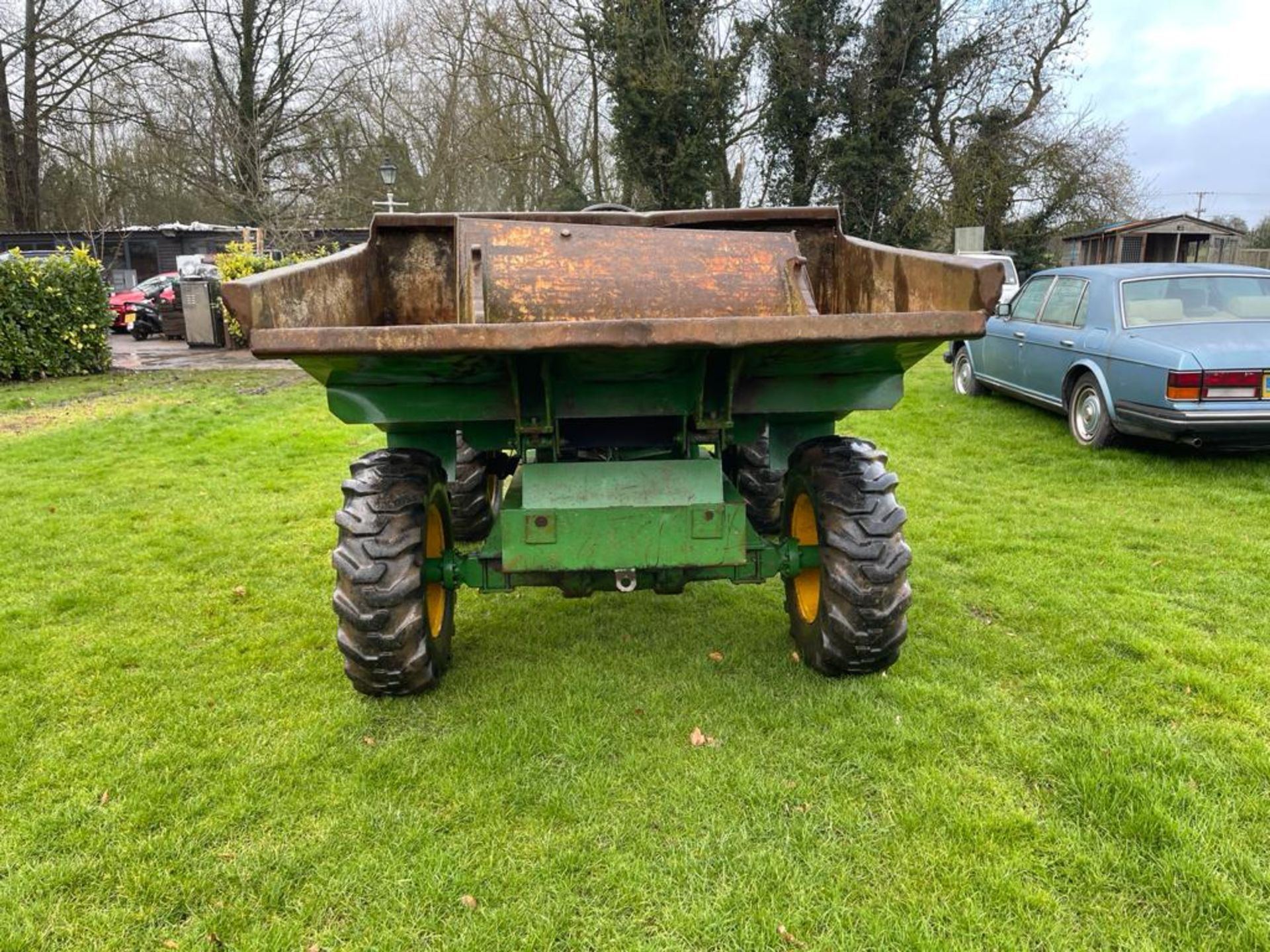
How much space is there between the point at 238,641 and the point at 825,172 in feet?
72.2

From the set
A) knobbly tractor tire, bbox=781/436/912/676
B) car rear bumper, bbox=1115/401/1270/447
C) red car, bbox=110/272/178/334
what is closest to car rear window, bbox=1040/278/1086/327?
car rear bumper, bbox=1115/401/1270/447

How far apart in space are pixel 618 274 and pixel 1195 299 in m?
5.73

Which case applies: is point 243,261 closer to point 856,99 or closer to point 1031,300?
point 1031,300

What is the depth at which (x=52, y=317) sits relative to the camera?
1188cm

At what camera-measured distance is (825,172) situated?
74.3 feet

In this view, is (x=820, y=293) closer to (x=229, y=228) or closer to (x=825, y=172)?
(x=825, y=172)

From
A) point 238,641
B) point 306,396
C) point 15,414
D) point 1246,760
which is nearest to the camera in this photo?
point 1246,760

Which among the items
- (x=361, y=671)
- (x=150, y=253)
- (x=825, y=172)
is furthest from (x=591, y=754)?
(x=150, y=253)

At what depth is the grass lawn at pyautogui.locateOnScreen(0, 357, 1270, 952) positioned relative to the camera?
2.09 metres

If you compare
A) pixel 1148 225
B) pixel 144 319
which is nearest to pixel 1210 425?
pixel 1148 225

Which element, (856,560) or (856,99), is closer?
(856,560)

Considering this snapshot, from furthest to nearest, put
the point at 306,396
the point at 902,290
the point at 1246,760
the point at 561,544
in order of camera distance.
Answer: the point at 306,396 < the point at 902,290 < the point at 561,544 < the point at 1246,760

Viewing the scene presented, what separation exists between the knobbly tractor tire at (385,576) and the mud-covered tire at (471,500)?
1.73 meters

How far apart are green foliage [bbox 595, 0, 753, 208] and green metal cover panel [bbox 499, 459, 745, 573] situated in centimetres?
2042
